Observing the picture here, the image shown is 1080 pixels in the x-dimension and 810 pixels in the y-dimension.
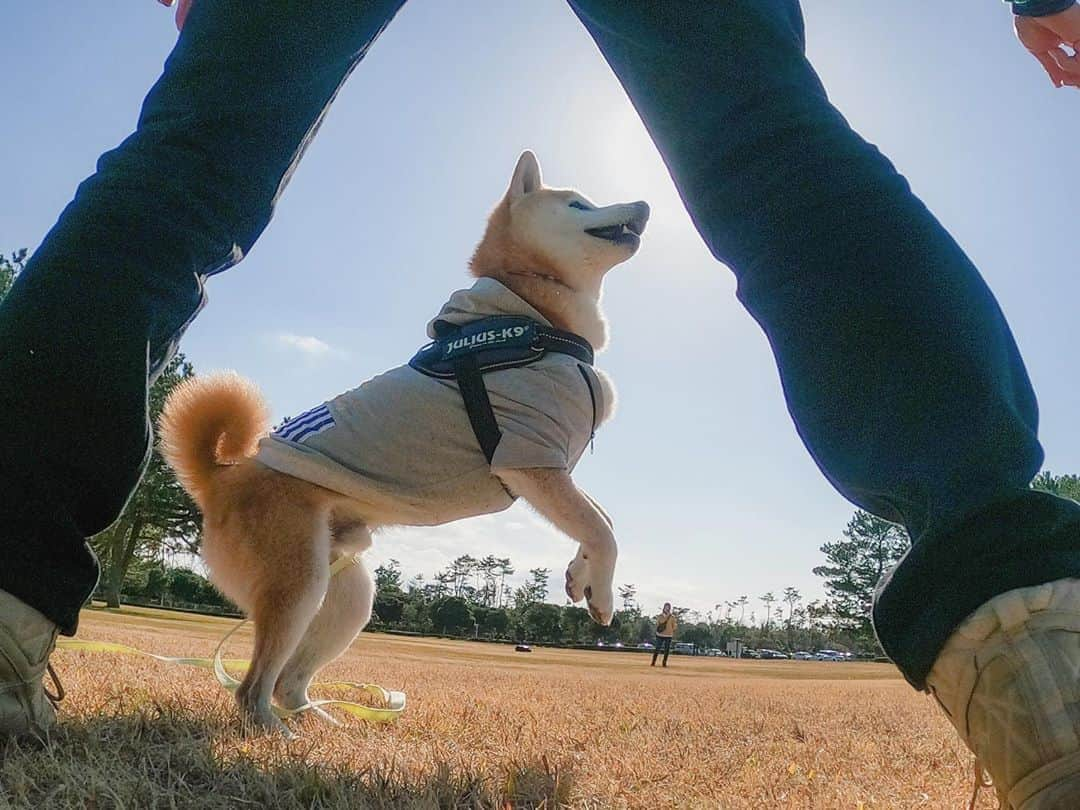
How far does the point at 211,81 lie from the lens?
147 cm

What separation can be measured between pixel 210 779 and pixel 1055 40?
7.18ft

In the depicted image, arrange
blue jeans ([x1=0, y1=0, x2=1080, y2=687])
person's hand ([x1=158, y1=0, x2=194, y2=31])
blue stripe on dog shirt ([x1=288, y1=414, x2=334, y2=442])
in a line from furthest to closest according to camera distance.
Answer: blue stripe on dog shirt ([x1=288, y1=414, x2=334, y2=442]), person's hand ([x1=158, y1=0, x2=194, y2=31]), blue jeans ([x1=0, y1=0, x2=1080, y2=687])

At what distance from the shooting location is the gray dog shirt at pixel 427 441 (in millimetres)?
2650

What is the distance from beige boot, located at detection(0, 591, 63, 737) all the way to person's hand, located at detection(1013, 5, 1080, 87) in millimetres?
2165

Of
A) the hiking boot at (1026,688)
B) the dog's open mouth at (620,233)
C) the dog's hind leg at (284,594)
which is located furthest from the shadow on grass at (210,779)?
the dog's open mouth at (620,233)

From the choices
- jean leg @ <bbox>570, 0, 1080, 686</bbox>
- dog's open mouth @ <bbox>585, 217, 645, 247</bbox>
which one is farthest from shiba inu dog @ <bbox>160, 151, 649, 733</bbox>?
jean leg @ <bbox>570, 0, 1080, 686</bbox>

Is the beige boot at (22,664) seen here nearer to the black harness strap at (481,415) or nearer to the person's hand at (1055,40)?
the black harness strap at (481,415)

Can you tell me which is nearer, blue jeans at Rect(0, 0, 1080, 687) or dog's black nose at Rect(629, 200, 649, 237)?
blue jeans at Rect(0, 0, 1080, 687)

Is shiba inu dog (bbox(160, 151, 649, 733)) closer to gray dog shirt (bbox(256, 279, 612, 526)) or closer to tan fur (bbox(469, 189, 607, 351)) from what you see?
gray dog shirt (bbox(256, 279, 612, 526))

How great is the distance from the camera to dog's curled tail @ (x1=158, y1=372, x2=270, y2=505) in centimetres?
283

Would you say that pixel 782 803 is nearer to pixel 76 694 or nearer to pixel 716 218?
pixel 716 218

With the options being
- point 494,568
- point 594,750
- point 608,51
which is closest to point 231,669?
point 594,750

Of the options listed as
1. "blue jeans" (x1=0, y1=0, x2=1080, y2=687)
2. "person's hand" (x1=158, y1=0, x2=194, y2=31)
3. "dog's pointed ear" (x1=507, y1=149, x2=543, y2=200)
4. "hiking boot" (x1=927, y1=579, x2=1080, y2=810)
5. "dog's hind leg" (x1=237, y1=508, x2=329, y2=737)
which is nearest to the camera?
"hiking boot" (x1=927, y1=579, x2=1080, y2=810)

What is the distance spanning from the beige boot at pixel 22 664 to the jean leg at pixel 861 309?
121 cm
